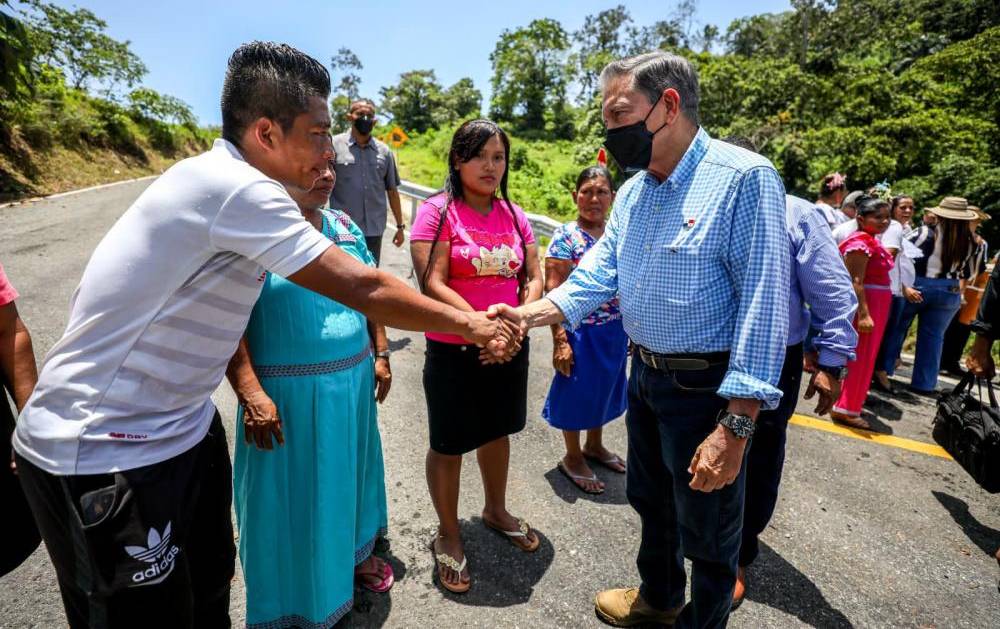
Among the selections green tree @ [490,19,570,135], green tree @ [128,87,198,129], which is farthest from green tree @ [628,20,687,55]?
green tree @ [128,87,198,129]

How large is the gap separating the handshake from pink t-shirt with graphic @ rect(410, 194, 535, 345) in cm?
15

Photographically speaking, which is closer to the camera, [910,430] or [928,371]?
[910,430]

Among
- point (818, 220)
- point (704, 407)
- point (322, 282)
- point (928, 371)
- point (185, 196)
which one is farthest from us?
point (928, 371)

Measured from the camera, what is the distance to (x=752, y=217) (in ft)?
5.80

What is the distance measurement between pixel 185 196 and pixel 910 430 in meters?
5.83

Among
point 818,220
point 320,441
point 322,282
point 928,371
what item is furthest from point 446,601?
point 928,371

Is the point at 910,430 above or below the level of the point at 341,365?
below

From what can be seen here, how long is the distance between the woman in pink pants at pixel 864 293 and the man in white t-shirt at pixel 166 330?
3.95 m

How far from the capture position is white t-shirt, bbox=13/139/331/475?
1350 mm

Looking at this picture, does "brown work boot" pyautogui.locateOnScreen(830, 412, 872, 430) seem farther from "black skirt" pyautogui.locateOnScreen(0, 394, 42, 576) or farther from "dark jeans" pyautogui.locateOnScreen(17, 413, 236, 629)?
"black skirt" pyautogui.locateOnScreen(0, 394, 42, 576)

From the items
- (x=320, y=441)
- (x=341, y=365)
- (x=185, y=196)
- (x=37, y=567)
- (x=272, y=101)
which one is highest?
(x=272, y=101)

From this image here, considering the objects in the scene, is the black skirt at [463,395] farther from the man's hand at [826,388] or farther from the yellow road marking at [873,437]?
the yellow road marking at [873,437]

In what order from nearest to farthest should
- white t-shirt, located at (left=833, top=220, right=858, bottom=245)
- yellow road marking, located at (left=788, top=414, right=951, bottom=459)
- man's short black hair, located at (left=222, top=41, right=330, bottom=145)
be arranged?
man's short black hair, located at (left=222, top=41, right=330, bottom=145) → yellow road marking, located at (left=788, top=414, right=951, bottom=459) → white t-shirt, located at (left=833, top=220, right=858, bottom=245)

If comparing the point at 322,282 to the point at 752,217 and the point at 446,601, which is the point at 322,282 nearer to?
the point at 752,217
